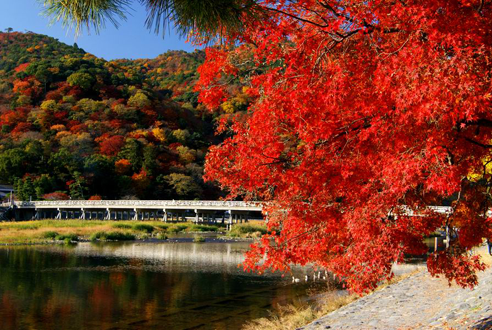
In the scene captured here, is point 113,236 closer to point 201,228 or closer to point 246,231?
point 201,228

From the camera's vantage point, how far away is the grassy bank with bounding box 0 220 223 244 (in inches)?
1356

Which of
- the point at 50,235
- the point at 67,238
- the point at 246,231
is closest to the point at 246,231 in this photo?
the point at 246,231

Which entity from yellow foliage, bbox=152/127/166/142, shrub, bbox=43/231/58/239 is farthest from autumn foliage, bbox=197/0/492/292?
yellow foliage, bbox=152/127/166/142

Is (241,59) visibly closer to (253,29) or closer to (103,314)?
(253,29)

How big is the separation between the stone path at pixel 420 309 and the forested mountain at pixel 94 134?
48.4 m

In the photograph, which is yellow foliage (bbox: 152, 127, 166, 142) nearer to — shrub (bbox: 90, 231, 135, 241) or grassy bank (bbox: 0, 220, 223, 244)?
grassy bank (bbox: 0, 220, 223, 244)

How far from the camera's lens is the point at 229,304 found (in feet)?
51.3

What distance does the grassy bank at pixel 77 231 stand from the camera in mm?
34438

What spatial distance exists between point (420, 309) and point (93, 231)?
3335cm

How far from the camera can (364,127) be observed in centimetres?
620

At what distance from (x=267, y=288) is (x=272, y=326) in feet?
23.5

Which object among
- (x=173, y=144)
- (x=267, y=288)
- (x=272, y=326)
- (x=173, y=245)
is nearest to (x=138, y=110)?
(x=173, y=144)

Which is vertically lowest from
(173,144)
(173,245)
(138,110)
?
(173,245)

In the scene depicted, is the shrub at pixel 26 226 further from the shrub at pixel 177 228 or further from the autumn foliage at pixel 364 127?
the autumn foliage at pixel 364 127
